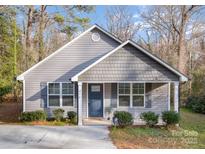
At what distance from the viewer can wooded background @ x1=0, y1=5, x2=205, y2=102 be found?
946 inches

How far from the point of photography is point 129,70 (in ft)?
44.1

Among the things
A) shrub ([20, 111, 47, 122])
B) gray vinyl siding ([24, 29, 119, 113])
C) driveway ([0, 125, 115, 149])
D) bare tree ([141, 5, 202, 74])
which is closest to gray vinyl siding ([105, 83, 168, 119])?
gray vinyl siding ([24, 29, 119, 113])

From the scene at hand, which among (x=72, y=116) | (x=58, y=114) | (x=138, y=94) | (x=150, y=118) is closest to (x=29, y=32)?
(x=58, y=114)

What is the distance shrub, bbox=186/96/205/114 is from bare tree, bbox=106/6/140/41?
12.0 metres

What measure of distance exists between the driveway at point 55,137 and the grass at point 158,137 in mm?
481

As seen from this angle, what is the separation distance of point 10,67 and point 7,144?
10.3m

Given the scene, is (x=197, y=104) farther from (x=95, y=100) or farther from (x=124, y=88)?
(x=95, y=100)

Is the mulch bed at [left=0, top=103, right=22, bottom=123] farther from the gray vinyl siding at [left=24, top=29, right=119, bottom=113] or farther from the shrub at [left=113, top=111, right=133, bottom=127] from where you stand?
the shrub at [left=113, top=111, right=133, bottom=127]

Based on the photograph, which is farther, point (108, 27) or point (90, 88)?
point (108, 27)

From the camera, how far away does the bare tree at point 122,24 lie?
101 ft

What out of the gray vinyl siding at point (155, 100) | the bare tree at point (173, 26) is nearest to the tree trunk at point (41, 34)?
the bare tree at point (173, 26)

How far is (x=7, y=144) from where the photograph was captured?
9.20 meters
